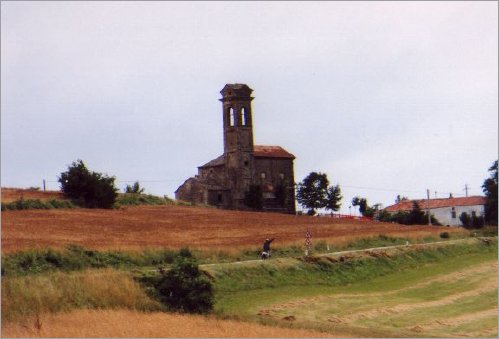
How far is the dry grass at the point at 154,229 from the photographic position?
108 feet

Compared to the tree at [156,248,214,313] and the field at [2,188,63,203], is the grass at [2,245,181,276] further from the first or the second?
the field at [2,188,63,203]

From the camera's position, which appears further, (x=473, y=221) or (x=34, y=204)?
(x=473, y=221)

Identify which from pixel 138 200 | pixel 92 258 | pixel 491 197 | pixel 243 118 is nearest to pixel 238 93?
pixel 243 118

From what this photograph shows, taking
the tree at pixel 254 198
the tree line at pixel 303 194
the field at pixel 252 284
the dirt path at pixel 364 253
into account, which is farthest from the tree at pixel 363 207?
the dirt path at pixel 364 253

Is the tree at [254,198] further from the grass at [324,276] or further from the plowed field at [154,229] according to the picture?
the grass at [324,276]

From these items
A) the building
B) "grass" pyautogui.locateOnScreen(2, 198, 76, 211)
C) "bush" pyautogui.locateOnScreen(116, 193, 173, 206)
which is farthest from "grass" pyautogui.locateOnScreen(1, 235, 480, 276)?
the building

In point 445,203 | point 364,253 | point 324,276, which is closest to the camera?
point 324,276

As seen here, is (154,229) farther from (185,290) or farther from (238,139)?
(238,139)

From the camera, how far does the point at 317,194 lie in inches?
2566

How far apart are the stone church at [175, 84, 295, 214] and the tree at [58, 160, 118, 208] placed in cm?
698

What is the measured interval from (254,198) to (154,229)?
21.2 metres

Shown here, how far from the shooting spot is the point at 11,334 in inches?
767

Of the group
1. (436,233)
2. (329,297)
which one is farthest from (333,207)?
(329,297)

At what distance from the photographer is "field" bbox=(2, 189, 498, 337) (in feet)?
74.1
